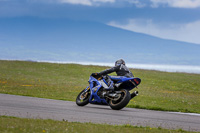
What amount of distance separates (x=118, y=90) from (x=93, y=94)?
1194 mm

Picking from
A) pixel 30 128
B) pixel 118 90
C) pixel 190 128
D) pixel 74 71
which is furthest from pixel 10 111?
pixel 74 71

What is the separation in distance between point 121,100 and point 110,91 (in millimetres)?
822

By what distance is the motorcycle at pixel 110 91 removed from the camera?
619 inches

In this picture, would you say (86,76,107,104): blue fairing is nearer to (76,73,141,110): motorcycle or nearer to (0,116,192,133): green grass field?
(76,73,141,110): motorcycle

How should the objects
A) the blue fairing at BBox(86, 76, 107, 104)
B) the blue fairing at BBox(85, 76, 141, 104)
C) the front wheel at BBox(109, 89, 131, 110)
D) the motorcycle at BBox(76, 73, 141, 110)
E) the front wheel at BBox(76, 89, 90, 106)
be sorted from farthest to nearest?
the front wheel at BBox(76, 89, 90, 106)
the blue fairing at BBox(86, 76, 107, 104)
the blue fairing at BBox(85, 76, 141, 104)
the motorcycle at BBox(76, 73, 141, 110)
the front wheel at BBox(109, 89, 131, 110)

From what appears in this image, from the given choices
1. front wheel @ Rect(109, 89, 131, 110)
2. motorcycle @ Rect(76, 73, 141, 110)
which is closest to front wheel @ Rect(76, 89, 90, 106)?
motorcycle @ Rect(76, 73, 141, 110)

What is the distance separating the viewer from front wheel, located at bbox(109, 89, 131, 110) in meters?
15.3

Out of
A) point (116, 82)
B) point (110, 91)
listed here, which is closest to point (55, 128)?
point (110, 91)

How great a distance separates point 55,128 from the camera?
988 centimetres

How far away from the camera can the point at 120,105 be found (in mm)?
15562

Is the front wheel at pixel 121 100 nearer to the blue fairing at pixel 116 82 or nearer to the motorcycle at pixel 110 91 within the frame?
the motorcycle at pixel 110 91

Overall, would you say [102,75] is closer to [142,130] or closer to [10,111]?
[10,111]

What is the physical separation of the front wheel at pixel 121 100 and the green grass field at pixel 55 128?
425cm

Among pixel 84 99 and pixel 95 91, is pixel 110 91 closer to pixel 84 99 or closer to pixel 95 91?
pixel 95 91
